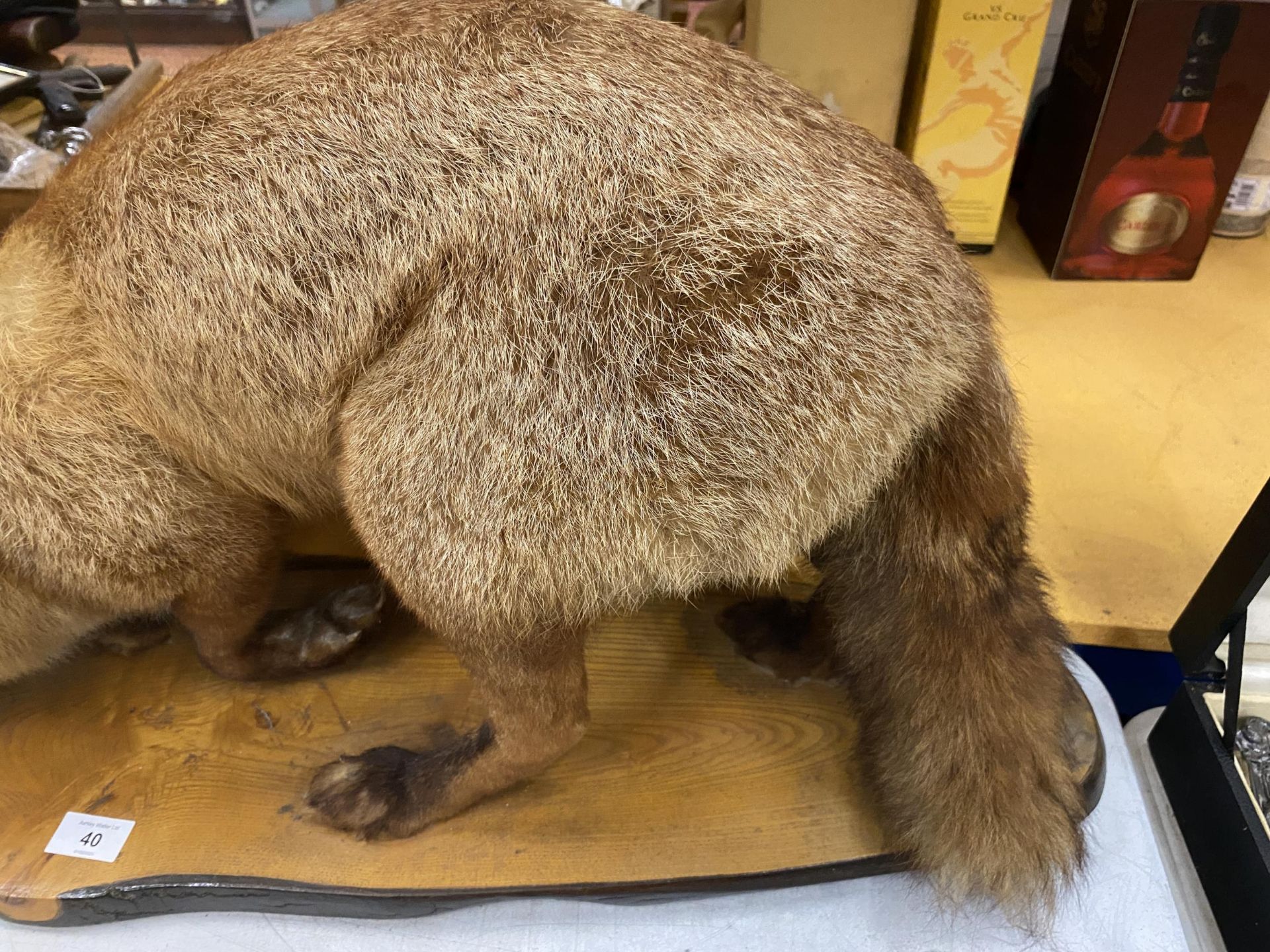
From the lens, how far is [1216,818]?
3.79 feet

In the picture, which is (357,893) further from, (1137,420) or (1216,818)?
(1137,420)

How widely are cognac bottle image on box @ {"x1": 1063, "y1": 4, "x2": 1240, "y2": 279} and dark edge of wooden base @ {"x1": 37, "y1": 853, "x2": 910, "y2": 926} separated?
1447mm

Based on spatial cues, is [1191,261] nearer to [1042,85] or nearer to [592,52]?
[1042,85]

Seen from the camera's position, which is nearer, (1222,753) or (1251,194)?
(1222,753)

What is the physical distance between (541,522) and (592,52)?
0.47m

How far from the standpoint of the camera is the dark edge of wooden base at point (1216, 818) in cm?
107

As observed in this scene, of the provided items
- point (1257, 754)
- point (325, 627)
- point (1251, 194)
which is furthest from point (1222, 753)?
point (1251, 194)

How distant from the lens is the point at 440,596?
88cm

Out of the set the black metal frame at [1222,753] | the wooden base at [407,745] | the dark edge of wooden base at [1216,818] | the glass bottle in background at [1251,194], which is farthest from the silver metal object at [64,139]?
the glass bottle in background at [1251,194]

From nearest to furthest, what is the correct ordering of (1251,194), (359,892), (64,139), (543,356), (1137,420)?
(543,356)
(359,892)
(64,139)
(1137,420)
(1251,194)

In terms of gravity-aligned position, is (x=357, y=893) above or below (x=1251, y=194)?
below

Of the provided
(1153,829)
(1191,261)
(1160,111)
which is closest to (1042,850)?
(1153,829)

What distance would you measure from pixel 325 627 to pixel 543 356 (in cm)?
77

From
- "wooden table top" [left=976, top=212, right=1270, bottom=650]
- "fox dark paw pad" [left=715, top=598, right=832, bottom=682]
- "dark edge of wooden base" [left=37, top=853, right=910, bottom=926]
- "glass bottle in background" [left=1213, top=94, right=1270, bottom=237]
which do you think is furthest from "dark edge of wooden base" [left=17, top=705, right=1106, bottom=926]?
"glass bottle in background" [left=1213, top=94, right=1270, bottom=237]
